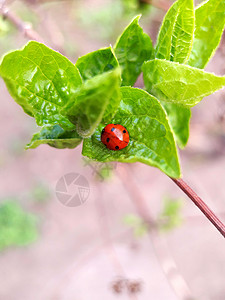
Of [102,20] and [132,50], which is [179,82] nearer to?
[132,50]

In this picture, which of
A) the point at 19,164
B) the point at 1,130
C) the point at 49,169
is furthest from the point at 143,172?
the point at 1,130

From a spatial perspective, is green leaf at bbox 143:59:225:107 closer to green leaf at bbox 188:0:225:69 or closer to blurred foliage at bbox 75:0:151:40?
green leaf at bbox 188:0:225:69

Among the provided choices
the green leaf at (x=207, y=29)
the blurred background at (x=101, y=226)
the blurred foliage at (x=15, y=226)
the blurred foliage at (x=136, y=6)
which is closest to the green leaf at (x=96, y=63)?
the green leaf at (x=207, y=29)

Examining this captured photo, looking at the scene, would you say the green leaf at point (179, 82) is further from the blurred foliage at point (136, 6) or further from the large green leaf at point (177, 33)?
the blurred foliage at point (136, 6)

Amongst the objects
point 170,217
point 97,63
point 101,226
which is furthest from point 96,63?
point 101,226

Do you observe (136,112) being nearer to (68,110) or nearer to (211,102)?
(68,110)

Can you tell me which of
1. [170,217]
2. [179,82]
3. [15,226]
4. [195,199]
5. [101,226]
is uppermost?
[179,82]
